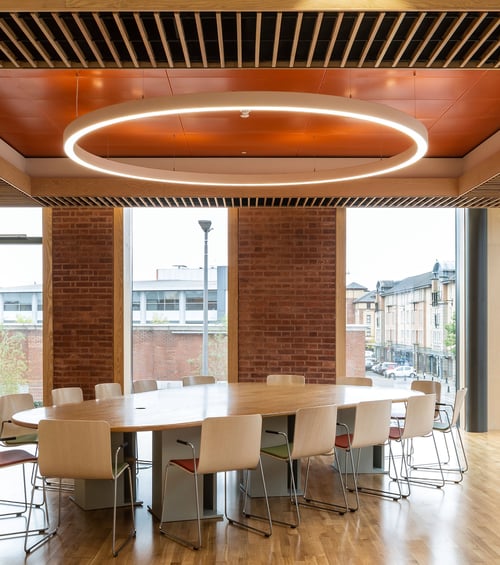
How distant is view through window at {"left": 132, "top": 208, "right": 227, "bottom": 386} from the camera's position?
972cm

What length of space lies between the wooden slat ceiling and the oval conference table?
87.6 inches

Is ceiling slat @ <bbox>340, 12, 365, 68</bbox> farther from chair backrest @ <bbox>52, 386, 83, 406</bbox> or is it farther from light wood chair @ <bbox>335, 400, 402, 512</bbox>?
chair backrest @ <bbox>52, 386, 83, 406</bbox>

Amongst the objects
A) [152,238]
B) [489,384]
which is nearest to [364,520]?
[489,384]

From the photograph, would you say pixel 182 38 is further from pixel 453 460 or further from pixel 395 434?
pixel 453 460

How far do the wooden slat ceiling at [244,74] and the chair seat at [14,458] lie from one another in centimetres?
281

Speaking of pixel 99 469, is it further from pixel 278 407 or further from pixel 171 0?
pixel 171 0

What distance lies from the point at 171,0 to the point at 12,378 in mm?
7846

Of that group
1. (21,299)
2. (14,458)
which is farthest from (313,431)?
(21,299)

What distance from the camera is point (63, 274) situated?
9.36 m

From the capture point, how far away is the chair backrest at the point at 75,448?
14.3ft

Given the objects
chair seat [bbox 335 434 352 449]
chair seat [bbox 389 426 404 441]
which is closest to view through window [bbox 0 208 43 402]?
chair seat [bbox 335 434 352 449]

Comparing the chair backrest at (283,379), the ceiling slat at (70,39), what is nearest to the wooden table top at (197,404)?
the chair backrest at (283,379)

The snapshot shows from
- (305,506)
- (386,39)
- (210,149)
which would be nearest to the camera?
(386,39)

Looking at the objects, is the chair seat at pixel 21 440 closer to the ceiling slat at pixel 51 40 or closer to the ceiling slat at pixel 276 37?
the ceiling slat at pixel 51 40
